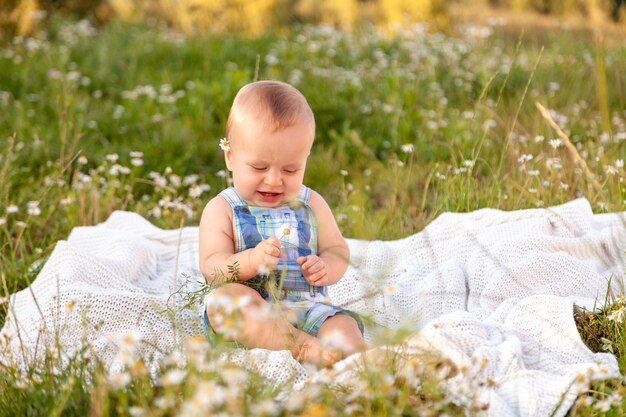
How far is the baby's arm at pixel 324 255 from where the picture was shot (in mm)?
2502

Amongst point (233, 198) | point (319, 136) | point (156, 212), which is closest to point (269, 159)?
point (233, 198)

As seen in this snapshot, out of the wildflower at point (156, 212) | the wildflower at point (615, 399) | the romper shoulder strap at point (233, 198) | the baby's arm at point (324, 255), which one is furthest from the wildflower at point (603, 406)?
the wildflower at point (156, 212)

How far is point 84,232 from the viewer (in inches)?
139

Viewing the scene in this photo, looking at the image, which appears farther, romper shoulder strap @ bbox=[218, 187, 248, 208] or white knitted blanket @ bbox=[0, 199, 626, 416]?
romper shoulder strap @ bbox=[218, 187, 248, 208]

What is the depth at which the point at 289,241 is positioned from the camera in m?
2.74

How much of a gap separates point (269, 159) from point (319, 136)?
2.73 m

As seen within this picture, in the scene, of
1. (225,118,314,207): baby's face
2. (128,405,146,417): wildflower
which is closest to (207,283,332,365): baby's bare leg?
(225,118,314,207): baby's face

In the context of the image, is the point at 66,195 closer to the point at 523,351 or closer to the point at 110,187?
the point at 110,187

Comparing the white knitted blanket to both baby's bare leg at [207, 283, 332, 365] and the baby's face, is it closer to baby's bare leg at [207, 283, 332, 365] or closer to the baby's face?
baby's bare leg at [207, 283, 332, 365]

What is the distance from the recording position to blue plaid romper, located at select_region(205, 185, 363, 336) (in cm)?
264

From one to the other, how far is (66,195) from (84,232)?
65cm

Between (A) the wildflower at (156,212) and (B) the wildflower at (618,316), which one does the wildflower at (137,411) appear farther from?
(A) the wildflower at (156,212)

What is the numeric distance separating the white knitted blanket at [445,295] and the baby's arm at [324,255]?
0.08 meters

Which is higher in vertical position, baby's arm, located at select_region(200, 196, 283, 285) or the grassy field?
baby's arm, located at select_region(200, 196, 283, 285)
